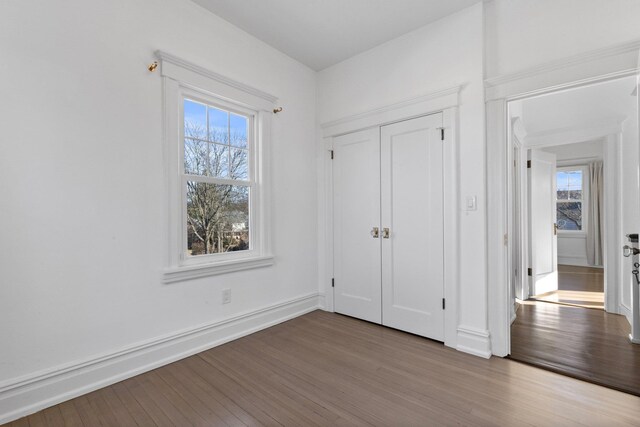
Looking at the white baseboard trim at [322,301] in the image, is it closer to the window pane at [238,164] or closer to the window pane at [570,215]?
the window pane at [238,164]

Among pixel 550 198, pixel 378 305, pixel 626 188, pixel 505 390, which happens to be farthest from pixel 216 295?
pixel 550 198

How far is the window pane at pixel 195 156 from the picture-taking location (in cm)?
262

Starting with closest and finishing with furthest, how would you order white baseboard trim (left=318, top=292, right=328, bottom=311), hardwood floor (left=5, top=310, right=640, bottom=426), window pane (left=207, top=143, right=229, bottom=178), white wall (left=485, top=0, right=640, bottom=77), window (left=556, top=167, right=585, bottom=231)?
hardwood floor (left=5, top=310, right=640, bottom=426) → white wall (left=485, top=0, right=640, bottom=77) → window pane (left=207, top=143, right=229, bottom=178) → white baseboard trim (left=318, top=292, right=328, bottom=311) → window (left=556, top=167, right=585, bottom=231)

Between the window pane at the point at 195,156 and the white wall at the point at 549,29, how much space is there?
2.52 meters

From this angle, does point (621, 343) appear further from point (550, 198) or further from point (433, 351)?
point (550, 198)

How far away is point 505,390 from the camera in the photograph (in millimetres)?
2002

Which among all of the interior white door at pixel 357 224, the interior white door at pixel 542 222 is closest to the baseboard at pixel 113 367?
the interior white door at pixel 357 224

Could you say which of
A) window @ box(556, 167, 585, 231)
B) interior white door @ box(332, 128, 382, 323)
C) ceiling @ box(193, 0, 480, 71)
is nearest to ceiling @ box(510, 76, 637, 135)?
ceiling @ box(193, 0, 480, 71)

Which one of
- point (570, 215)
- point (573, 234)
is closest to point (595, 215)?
point (570, 215)

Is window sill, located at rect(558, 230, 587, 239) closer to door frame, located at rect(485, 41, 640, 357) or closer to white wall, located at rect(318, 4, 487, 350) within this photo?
door frame, located at rect(485, 41, 640, 357)

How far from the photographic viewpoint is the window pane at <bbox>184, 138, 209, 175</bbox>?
2.62 metres

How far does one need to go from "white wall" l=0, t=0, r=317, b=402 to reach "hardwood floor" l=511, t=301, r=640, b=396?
8.90 feet

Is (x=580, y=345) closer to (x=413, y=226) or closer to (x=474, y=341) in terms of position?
(x=474, y=341)

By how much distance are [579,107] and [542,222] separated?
1584 mm
